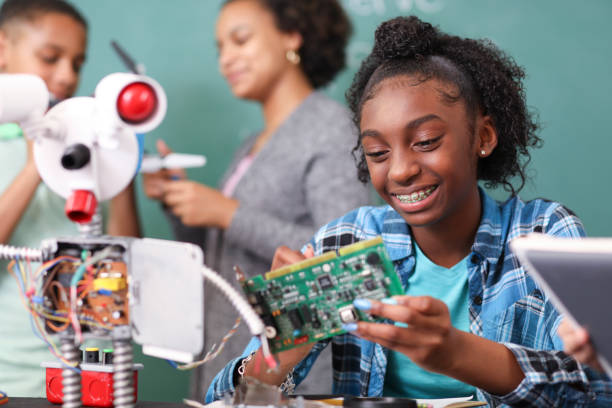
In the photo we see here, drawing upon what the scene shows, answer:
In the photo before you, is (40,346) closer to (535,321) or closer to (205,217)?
(205,217)

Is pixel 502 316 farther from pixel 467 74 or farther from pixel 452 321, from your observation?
pixel 467 74

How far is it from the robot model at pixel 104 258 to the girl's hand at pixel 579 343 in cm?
37

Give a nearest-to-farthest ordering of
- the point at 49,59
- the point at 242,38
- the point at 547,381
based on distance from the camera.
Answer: the point at 547,381 → the point at 49,59 → the point at 242,38

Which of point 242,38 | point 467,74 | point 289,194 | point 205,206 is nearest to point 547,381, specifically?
point 467,74

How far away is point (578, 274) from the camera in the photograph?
66 cm

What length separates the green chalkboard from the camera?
193cm

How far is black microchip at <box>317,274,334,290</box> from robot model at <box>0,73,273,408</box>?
0.11 metres

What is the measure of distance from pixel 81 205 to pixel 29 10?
1249 millimetres

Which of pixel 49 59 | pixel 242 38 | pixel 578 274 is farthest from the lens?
pixel 242 38

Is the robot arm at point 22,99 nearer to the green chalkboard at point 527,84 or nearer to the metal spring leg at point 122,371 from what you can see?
the metal spring leg at point 122,371

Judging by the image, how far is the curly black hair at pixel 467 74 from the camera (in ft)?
3.76

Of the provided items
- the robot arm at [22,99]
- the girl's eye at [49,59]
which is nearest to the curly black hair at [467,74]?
the robot arm at [22,99]

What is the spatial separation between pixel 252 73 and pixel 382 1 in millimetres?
508

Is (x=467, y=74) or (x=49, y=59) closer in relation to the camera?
(x=467, y=74)
